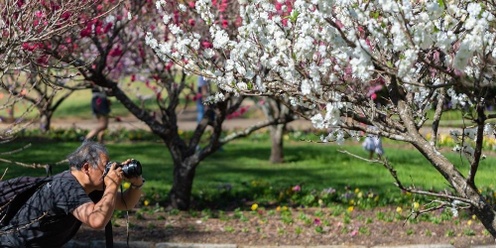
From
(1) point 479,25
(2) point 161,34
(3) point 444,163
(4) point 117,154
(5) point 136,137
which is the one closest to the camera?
(1) point 479,25

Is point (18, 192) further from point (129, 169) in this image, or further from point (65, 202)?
point (129, 169)

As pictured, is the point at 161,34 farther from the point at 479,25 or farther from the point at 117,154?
the point at 479,25

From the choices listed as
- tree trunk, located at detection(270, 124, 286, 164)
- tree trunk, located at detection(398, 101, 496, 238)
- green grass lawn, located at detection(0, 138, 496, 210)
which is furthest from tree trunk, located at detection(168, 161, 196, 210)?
tree trunk, located at detection(398, 101, 496, 238)

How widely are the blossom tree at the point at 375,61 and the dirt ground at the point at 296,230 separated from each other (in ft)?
10.0

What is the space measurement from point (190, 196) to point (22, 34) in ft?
15.0

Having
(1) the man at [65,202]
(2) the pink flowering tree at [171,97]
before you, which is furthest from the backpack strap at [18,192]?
(2) the pink flowering tree at [171,97]

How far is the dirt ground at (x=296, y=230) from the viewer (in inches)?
330

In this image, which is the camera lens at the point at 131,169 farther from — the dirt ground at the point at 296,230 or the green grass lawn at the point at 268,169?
the green grass lawn at the point at 268,169

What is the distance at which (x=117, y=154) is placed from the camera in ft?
46.5

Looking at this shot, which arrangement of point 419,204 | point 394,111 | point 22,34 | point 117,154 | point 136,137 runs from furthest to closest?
point 136,137 < point 117,154 < point 419,204 < point 22,34 < point 394,111

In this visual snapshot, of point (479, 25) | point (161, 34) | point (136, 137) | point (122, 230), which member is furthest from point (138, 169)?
point (136, 137)

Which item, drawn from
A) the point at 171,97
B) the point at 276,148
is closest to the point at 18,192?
the point at 171,97

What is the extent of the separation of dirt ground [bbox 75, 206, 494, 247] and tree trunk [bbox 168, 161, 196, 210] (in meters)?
0.19

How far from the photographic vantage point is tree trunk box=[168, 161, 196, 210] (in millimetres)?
9512
